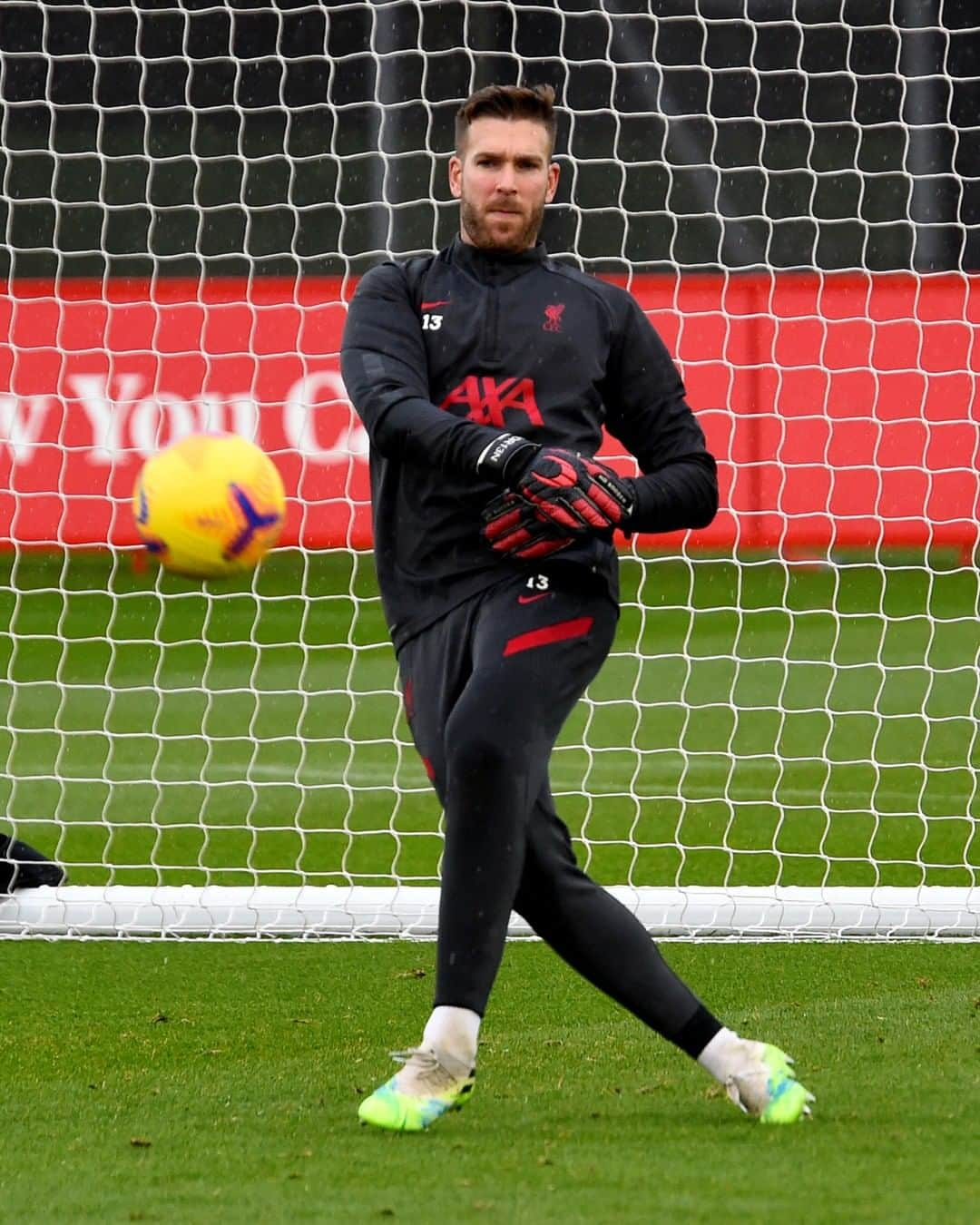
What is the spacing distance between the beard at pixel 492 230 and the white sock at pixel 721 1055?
1.34 m

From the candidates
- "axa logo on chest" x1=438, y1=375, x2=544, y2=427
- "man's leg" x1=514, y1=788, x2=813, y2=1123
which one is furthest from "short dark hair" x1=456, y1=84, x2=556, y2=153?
"man's leg" x1=514, y1=788, x2=813, y2=1123

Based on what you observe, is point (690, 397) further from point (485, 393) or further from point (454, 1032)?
point (454, 1032)

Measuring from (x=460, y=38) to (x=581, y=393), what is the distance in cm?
1345

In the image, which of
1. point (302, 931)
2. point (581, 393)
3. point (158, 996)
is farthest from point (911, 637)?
point (581, 393)

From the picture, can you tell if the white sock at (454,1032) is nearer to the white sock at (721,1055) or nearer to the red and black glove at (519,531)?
the white sock at (721,1055)

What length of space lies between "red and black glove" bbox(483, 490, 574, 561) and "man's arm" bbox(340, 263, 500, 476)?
75 millimetres

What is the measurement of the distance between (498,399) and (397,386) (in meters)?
0.17

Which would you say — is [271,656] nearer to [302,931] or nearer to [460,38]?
[302,931]

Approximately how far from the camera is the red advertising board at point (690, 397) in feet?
33.2

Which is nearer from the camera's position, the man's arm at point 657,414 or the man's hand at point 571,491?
the man's hand at point 571,491

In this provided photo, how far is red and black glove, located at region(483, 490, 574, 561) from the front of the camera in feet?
10.2

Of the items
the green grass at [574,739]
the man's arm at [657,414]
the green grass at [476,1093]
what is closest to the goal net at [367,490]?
the green grass at [574,739]

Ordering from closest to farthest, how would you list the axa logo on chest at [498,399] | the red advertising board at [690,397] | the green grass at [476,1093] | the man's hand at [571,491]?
the green grass at [476,1093] → the man's hand at [571,491] → the axa logo on chest at [498,399] → the red advertising board at [690,397]

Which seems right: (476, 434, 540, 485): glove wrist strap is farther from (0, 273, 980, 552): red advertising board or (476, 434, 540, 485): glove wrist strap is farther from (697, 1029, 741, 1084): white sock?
(0, 273, 980, 552): red advertising board
